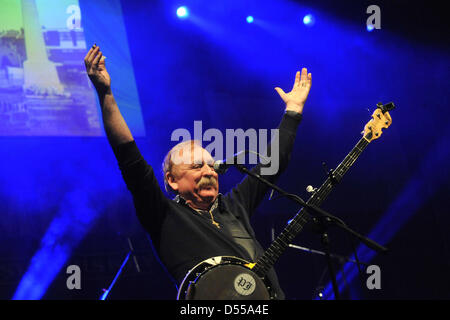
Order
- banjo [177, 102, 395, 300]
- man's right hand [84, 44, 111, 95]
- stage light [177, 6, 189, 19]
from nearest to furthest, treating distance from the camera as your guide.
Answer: banjo [177, 102, 395, 300] → man's right hand [84, 44, 111, 95] → stage light [177, 6, 189, 19]

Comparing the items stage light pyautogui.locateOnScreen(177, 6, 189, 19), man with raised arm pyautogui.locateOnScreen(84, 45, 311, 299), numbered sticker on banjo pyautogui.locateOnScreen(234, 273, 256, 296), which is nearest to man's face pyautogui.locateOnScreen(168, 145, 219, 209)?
man with raised arm pyautogui.locateOnScreen(84, 45, 311, 299)

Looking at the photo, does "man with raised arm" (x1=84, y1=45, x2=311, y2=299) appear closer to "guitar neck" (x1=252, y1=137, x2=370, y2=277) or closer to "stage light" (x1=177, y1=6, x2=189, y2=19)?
"guitar neck" (x1=252, y1=137, x2=370, y2=277)

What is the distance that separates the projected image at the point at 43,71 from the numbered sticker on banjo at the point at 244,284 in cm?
388

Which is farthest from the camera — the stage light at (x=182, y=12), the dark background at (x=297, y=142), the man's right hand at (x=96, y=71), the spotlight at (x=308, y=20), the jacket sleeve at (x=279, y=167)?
the spotlight at (x=308, y=20)

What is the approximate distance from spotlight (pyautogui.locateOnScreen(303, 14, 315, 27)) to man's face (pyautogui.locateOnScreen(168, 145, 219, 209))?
4254 mm

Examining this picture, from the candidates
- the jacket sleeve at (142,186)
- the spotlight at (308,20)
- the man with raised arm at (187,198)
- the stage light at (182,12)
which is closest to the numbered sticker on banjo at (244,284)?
the man with raised arm at (187,198)

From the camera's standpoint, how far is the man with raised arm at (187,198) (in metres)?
2.20

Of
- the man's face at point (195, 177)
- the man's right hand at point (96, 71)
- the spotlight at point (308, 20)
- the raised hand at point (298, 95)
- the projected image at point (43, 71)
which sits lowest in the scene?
the man's face at point (195, 177)

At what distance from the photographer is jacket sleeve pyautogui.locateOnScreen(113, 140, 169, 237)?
7.21 feet

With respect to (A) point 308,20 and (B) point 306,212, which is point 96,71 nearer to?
(B) point 306,212

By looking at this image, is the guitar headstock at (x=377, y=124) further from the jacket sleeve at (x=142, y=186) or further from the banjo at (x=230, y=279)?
the jacket sleeve at (x=142, y=186)

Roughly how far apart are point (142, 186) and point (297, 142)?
14.5 ft
